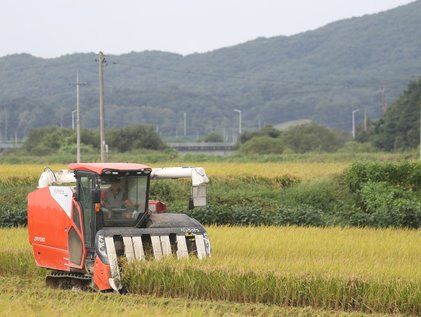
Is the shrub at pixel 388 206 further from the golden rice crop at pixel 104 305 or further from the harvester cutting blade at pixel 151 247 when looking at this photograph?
the golden rice crop at pixel 104 305

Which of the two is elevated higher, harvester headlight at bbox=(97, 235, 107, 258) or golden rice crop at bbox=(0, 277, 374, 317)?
harvester headlight at bbox=(97, 235, 107, 258)

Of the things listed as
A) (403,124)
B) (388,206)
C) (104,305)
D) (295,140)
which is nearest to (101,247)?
(104,305)

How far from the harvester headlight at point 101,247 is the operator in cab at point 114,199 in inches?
33.1

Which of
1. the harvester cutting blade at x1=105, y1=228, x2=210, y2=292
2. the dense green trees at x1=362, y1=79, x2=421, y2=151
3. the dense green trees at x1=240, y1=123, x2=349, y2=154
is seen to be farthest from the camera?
the dense green trees at x1=240, y1=123, x2=349, y2=154

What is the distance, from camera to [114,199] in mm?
16312

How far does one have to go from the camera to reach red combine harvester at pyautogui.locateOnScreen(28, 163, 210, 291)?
1572cm

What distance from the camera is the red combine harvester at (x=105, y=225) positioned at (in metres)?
15.7

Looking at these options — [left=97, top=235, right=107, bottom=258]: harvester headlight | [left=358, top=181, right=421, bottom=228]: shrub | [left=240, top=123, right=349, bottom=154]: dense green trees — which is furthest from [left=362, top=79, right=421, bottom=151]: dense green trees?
[left=97, top=235, right=107, bottom=258]: harvester headlight

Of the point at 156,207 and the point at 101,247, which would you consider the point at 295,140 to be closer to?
the point at 156,207

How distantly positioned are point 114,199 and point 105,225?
0.48 metres

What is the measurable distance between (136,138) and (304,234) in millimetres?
67656

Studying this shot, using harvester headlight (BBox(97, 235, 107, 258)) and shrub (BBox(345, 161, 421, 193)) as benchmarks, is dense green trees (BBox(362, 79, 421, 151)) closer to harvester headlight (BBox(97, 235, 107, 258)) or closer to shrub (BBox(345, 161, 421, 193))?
shrub (BBox(345, 161, 421, 193))

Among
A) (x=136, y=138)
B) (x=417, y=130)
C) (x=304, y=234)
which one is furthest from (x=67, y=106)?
(x=304, y=234)

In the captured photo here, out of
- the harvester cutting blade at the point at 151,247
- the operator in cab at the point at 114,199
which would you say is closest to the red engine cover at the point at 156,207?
the operator in cab at the point at 114,199
